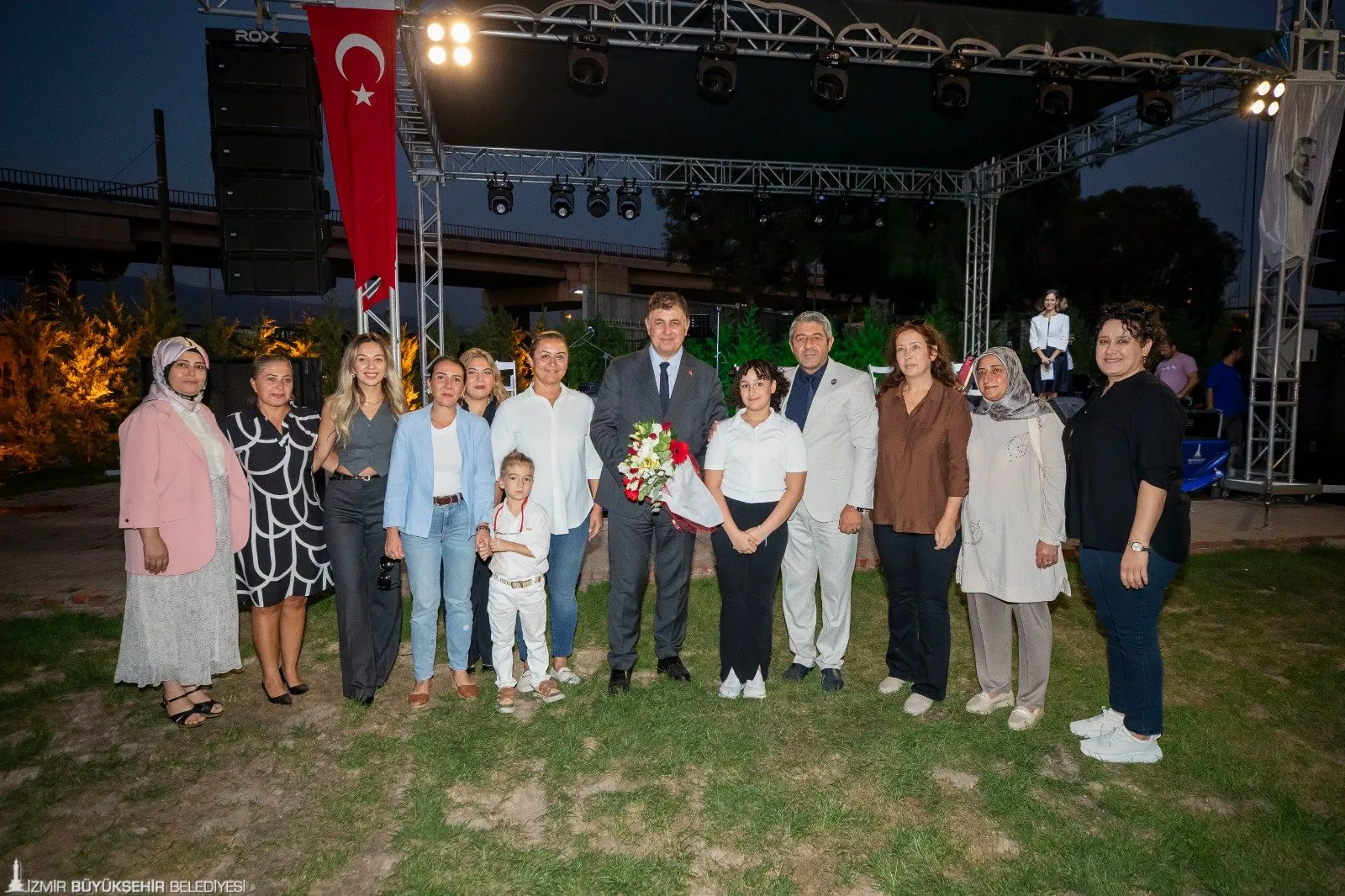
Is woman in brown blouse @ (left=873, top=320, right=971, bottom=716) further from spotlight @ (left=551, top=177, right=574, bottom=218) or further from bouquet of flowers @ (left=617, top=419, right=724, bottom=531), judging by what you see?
spotlight @ (left=551, top=177, right=574, bottom=218)

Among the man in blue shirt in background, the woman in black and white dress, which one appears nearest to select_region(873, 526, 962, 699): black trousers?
the woman in black and white dress

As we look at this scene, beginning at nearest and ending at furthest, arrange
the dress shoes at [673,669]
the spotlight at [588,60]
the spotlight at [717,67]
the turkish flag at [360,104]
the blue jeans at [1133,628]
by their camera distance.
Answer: the blue jeans at [1133,628], the dress shoes at [673,669], the turkish flag at [360,104], the spotlight at [588,60], the spotlight at [717,67]

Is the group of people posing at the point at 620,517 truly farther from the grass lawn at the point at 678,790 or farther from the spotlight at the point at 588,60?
the spotlight at the point at 588,60

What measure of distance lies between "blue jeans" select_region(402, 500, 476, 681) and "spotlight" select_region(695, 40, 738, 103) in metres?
6.82

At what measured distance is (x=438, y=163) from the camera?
1256 centimetres

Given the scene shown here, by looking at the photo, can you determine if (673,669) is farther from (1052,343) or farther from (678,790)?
(1052,343)

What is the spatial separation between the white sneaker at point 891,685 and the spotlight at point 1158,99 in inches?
369

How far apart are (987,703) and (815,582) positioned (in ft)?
3.52

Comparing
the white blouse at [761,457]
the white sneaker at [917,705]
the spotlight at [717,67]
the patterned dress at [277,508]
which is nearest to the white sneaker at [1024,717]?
the white sneaker at [917,705]

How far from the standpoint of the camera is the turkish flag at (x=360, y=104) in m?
5.98

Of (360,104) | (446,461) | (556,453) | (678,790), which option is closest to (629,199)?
(360,104)

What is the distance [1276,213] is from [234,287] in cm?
1155

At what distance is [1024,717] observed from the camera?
3.78 metres

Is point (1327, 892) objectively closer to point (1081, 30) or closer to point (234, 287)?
point (234, 287)
